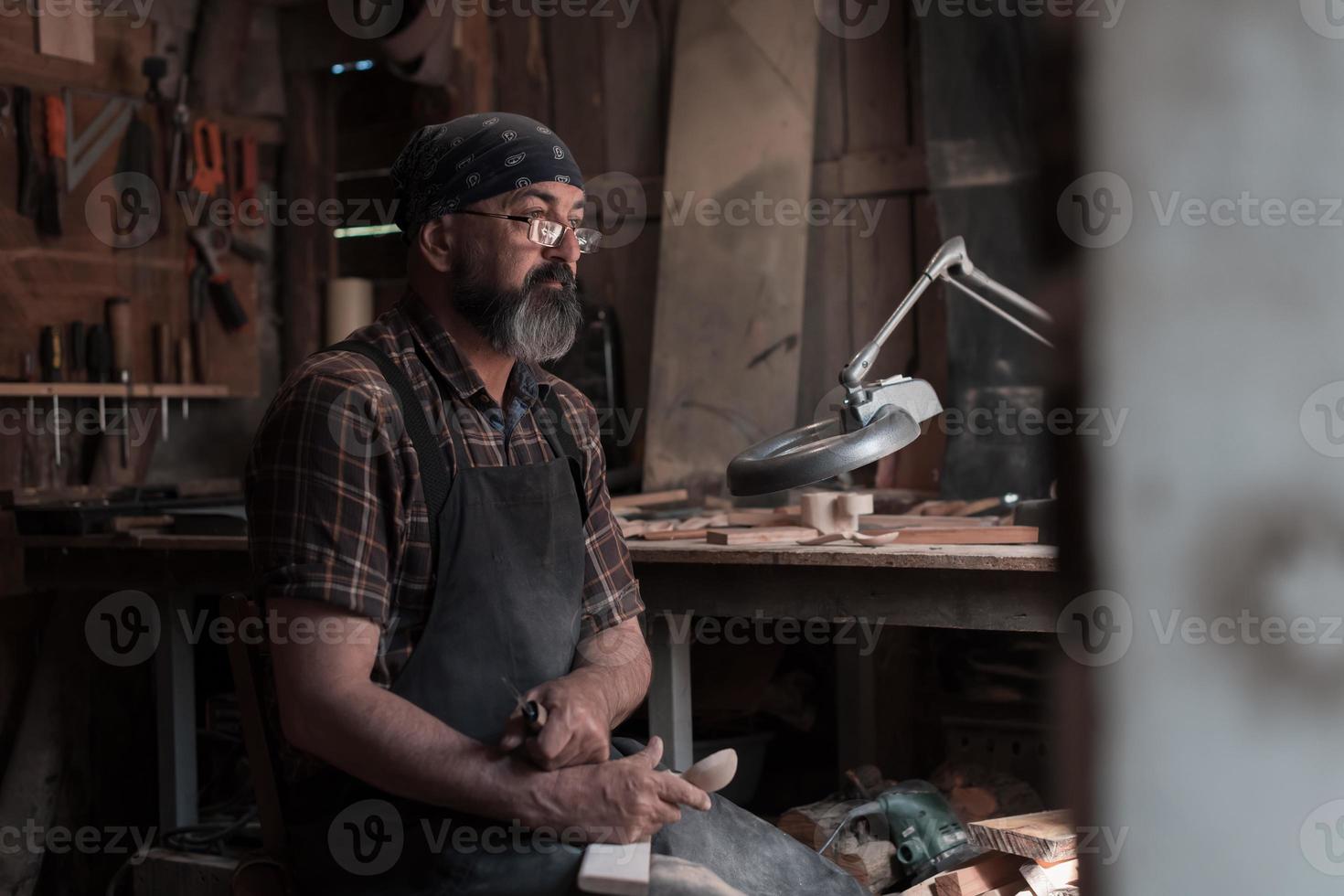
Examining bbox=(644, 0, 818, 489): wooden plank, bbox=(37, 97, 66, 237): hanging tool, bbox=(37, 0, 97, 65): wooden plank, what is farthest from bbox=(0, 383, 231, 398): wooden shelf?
bbox=(644, 0, 818, 489): wooden plank

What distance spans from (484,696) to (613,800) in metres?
0.29

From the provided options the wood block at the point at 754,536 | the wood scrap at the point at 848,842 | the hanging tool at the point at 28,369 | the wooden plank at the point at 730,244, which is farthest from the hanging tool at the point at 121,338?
the wood scrap at the point at 848,842

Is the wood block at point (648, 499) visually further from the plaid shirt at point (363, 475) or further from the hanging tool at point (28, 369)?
the hanging tool at point (28, 369)

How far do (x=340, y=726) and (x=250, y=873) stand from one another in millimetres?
345

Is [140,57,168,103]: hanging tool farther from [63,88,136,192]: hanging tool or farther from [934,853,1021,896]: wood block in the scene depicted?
[934,853,1021,896]: wood block

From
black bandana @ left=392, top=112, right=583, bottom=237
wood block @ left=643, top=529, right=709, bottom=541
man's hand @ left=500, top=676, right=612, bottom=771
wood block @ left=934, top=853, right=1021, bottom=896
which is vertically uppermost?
black bandana @ left=392, top=112, right=583, bottom=237

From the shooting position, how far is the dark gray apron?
1.87 metres

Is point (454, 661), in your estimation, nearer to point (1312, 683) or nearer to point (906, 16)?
point (1312, 683)

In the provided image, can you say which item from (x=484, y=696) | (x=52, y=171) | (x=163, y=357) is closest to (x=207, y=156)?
(x=52, y=171)

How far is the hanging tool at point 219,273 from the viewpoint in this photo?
4867 millimetres

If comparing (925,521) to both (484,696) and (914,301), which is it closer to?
(914,301)

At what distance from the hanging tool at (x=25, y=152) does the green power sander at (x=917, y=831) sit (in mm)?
3449

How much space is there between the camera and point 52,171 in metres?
4.38

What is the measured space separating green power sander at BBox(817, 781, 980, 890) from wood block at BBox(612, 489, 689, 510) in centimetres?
120
